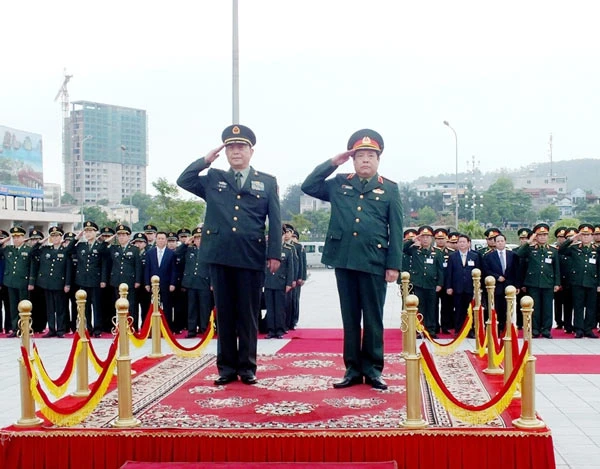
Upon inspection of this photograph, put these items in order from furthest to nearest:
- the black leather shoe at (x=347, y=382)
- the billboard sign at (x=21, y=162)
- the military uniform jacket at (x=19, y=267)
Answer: the billboard sign at (x=21, y=162)
the military uniform jacket at (x=19, y=267)
the black leather shoe at (x=347, y=382)

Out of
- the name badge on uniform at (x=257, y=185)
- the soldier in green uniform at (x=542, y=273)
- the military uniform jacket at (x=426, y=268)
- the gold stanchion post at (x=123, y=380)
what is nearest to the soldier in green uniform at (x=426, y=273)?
the military uniform jacket at (x=426, y=268)

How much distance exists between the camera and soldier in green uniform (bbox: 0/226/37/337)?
9.53 meters

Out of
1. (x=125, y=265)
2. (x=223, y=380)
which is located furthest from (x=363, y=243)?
(x=125, y=265)

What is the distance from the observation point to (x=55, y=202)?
82625 millimetres

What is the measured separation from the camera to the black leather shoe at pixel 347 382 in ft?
15.8

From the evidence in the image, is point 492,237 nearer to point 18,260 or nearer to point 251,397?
point 251,397

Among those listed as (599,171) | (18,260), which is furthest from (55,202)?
(599,171)

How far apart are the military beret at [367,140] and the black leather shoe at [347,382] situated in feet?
5.30

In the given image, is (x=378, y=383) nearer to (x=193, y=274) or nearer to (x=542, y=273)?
(x=193, y=274)

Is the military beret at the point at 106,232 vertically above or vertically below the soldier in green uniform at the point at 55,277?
above

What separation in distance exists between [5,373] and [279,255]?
12.0ft

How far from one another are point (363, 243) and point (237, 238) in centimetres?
90

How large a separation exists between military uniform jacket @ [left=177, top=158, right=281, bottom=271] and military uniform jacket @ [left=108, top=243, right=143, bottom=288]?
458 cm

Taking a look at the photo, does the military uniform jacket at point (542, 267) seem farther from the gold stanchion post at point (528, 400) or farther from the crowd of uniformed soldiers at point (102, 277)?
the gold stanchion post at point (528, 400)
